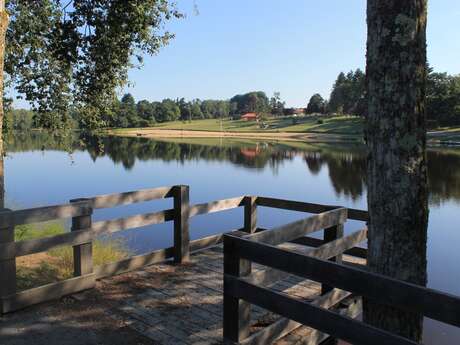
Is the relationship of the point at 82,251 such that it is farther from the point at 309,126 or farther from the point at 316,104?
the point at 316,104

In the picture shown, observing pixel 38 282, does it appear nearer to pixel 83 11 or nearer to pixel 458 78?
pixel 83 11

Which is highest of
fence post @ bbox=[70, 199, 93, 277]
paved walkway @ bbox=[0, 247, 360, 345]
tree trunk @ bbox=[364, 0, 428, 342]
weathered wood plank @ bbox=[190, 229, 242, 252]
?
tree trunk @ bbox=[364, 0, 428, 342]

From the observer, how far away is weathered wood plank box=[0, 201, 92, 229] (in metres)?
4.68

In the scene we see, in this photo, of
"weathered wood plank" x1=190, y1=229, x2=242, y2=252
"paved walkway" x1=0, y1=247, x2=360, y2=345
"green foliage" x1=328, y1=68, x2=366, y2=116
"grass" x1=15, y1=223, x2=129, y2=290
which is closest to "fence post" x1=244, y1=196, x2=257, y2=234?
"weathered wood plank" x1=190, y1=229, x2=242, y2=252

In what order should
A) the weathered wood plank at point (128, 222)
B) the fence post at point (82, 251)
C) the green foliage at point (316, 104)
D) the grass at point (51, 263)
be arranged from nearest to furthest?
the fence post at point (82, 251), the weathered wood plank at point (128, 222), the grass at point (51, 263), the green foliage at point (316, 104)

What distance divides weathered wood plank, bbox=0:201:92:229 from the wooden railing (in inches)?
92.4

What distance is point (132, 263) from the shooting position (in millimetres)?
6363

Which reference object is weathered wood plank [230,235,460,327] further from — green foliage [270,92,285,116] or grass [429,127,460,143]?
green foliage [270,92,285,116]

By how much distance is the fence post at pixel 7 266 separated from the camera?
4.67 metres

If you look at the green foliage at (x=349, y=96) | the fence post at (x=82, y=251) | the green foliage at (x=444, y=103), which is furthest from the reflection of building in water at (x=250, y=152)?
the fence post at (x=82, y=251)

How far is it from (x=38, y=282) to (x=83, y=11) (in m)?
5.69

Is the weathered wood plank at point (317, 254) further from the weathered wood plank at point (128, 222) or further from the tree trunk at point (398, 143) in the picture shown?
Result: the weathered wood plank at point (128, 222)

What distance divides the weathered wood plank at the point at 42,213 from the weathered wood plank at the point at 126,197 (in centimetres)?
23

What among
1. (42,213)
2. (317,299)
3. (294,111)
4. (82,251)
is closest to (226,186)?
(82,251)
